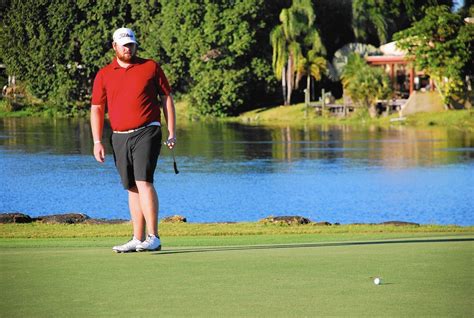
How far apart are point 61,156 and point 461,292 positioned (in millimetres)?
34480

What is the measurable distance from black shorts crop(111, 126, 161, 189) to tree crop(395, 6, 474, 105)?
165 ft

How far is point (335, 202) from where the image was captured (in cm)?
2631

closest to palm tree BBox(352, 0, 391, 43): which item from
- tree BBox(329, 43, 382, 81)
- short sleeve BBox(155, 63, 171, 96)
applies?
tree BBox(329, 43, 382, 81)

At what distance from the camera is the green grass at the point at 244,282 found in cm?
643

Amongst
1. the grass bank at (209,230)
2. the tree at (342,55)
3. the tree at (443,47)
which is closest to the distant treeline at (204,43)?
the tree at (342,55)

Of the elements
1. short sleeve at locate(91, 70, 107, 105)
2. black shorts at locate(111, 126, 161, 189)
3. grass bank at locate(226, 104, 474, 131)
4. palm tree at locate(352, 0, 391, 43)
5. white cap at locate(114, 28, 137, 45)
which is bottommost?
grass bank at locate(226, 104, 474, 131)

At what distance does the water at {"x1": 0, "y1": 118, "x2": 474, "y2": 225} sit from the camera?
24.6m

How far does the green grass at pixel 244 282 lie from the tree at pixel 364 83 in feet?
172

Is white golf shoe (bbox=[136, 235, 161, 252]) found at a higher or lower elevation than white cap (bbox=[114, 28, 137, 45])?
lower

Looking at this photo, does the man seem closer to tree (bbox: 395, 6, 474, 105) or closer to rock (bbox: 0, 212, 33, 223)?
rock (bbox: 0, 212, 33, 223)

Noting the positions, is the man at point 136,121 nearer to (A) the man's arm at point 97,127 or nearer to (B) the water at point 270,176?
(A) the man's arm at point 97,127

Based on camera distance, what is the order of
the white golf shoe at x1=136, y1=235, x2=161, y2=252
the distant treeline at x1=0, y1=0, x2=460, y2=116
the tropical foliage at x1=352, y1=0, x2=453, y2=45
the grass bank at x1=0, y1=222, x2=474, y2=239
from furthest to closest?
the tropical foliage at x1=352, y1=0, x2=453, y2=45, the distant treeline at x1=0, y1=0, x2=460, y2=116, the grass bank at x1=0, y1=222, x2=474, y2=239, the white golf shoe at x1=136, y1=235, x2=161, y2=252

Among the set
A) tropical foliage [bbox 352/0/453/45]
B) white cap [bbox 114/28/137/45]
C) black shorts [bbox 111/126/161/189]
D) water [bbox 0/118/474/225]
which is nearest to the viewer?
white cap [bbox 114/28/137/45]

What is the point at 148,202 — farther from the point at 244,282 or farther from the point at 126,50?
the point at 244,282
